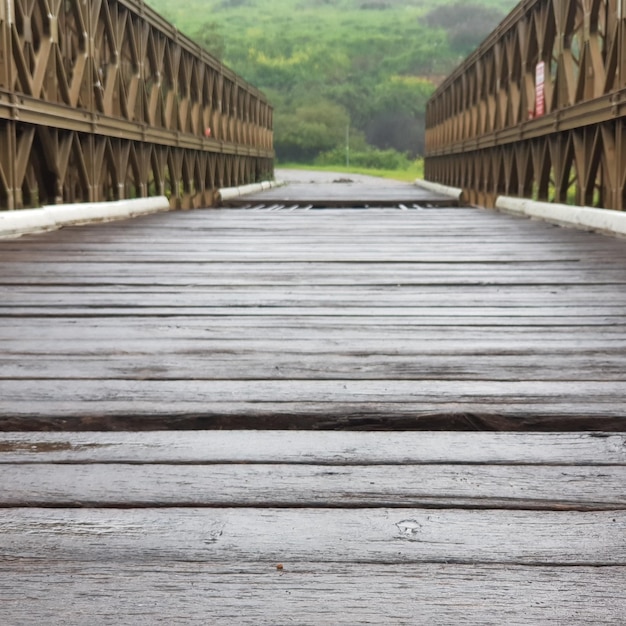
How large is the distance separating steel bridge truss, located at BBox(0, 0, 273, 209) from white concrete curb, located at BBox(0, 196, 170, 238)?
0.22m

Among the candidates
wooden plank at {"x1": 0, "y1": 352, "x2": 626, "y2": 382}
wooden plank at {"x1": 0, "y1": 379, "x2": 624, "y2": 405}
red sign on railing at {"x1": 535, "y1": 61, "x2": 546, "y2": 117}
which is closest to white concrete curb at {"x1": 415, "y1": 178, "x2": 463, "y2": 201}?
red sign on railing at {"x1": 535, "y1": 61, "x2": 546, "y2": 117}

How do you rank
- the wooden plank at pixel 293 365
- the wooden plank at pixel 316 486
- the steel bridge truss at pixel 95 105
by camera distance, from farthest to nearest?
the steel bridge truss at pixel 95 105 < the wooden plank at pixel 293 365 < the wooden plank at pixel 316 486

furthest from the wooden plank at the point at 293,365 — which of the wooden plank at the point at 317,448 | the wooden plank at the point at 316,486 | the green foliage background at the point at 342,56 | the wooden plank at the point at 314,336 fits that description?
the green foliage background at the point at 342,56

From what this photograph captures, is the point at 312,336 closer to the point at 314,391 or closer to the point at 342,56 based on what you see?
the point at 314,391

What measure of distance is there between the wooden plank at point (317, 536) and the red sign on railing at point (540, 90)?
8.52m

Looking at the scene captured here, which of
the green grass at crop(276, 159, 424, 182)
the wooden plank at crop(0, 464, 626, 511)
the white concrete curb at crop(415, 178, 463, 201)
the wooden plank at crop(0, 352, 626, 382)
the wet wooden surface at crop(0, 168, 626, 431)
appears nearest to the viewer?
the wooden plank at crop(0, 464, 626, 511)

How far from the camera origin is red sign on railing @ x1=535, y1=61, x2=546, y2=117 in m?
9.46

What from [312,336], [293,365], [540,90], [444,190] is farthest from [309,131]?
[293,365]

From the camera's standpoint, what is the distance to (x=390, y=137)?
68250mm

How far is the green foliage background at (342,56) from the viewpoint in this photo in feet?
201

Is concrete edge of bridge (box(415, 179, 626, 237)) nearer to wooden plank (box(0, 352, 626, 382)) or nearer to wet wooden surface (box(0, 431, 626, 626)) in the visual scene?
wooden plank (box(0, 352, 626, 382))

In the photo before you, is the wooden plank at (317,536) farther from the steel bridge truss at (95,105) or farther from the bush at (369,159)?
the bush at (369,159)

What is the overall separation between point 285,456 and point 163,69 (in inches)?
448

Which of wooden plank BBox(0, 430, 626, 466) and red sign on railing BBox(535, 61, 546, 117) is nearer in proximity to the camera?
wooden plank BBox(0, 430, 626, 466)
